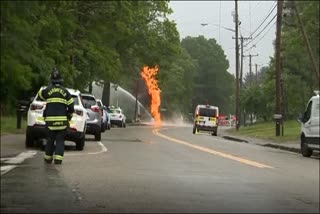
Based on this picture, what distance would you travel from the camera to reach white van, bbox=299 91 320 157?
19.9 meters

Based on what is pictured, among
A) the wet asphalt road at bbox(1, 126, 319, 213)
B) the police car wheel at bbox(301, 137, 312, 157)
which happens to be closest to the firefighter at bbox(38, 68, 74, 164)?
the wet asphalt road at bbox(1, 126, 319, 213)

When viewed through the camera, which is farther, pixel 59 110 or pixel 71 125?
pixel 71 125

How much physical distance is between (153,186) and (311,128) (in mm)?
11129

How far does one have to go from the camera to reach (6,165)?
1284 centimetres

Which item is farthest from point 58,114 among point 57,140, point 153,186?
point 153,186

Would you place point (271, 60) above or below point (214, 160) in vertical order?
above

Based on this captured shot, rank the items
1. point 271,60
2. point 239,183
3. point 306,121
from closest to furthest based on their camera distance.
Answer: point 239,183, point 306,121, point 271,60

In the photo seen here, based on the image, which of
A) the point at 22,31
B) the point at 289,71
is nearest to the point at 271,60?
the point at 289,71

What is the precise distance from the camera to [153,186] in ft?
34.4

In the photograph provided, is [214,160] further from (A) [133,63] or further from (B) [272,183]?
(A) [133,63]

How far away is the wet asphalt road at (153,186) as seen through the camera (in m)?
8.51

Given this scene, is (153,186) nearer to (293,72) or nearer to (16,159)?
(16,159)

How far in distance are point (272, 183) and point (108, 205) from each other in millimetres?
4431

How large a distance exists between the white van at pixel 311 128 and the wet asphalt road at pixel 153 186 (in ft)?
13.8
